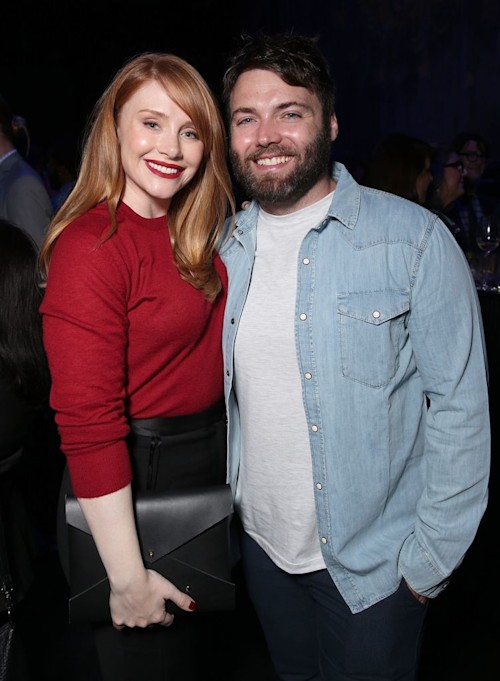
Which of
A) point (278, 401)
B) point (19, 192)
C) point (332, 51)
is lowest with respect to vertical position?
point (278, 401)

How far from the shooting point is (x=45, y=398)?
60.9 inches

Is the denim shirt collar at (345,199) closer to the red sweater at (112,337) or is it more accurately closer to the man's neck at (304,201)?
the man's neck at (304,201)

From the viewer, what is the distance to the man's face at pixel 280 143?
144 cm

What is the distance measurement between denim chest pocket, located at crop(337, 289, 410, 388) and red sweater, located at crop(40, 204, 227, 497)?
30cm

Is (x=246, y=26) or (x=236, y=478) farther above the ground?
(x=246, y=26)

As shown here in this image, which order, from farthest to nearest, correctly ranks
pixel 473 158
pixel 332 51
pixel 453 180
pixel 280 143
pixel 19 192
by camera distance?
pixel 332 51 → pixel 473 158 → pixel 453 180 → pixel 19 192 → pixel 280 143

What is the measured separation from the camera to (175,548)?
1330 mm

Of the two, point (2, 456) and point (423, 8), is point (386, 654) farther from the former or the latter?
point (423, 8)

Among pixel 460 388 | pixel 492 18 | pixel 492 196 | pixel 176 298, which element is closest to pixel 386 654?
pixel 460 388

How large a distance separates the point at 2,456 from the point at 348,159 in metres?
5.18

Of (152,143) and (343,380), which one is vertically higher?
(152,143)

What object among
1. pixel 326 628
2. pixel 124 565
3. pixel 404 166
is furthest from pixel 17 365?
pixel 404 166

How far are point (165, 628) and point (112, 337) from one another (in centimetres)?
61

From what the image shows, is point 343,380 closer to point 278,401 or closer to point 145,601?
point 278,401
